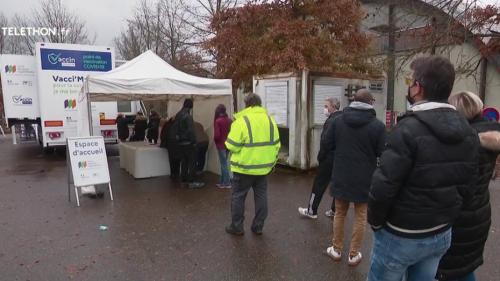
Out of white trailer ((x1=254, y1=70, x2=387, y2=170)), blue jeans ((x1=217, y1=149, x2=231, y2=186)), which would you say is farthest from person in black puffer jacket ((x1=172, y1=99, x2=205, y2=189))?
white trailer ((x1=254, y1=70, x2=387, y2=170))

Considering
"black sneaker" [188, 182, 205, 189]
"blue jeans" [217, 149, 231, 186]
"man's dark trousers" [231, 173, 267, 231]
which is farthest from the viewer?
"black sneaker" [188, 182, 205, 189]

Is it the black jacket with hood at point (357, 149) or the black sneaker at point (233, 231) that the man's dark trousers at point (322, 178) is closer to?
the black sneaker at point (233, 231)

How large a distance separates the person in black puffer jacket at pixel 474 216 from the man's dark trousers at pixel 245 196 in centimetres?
254

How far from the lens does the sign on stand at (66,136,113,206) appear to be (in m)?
6.47

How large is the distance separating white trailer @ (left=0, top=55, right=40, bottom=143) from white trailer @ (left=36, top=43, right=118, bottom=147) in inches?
38.9

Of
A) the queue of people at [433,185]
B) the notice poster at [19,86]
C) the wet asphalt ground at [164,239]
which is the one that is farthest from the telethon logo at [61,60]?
the queue of people at [433,185]

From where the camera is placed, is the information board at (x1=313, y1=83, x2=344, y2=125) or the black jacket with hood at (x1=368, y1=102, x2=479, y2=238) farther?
the information board at (x1=313, y1=83, x2=344, y2=125)

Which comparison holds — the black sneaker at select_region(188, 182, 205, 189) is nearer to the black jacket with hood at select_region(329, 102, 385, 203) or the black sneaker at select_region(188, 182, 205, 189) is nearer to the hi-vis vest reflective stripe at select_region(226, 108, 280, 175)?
the hi-vis vest reflective stripe at select_region(226, 108, 280, 175)

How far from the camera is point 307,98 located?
8719mm

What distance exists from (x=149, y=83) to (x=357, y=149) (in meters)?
4.69

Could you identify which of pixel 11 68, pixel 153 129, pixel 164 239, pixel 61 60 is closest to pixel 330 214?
pixel 164 239

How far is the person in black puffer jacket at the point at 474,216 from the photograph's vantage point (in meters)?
2.33

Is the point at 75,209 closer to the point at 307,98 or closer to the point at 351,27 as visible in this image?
the point at 307,98

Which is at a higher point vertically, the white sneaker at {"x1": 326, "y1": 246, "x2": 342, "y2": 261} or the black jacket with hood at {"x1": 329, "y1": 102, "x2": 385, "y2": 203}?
the black jacket with hood at {"x1": 329, "y1": 102, "x2": 385, "y2": 203}
